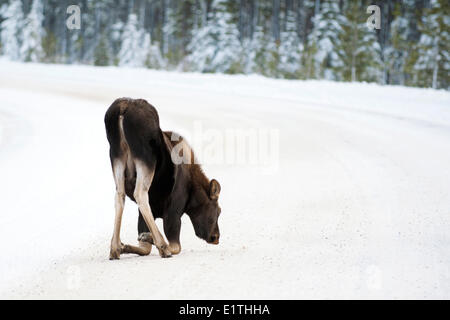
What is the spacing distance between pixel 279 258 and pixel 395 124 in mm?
10346

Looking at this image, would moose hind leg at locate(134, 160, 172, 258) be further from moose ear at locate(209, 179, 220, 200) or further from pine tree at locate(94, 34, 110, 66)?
pine tree at locate(94, 34, 110, 66)

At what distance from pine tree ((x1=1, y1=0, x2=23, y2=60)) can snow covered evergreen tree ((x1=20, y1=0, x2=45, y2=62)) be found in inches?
182

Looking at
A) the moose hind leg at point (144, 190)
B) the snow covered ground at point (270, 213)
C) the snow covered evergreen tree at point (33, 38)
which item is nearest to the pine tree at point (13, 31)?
the snow covered evergreen tree at point (33, 38)

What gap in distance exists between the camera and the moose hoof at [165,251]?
16.0ft

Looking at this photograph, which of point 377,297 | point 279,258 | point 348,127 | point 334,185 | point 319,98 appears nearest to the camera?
point 377,297

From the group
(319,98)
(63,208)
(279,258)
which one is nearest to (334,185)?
(279,258)

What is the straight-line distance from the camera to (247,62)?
1750 inches

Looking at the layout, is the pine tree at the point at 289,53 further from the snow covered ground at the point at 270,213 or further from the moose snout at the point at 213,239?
the moose snout at the point at 213,239

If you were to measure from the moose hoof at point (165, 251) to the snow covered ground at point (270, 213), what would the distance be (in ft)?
0.18

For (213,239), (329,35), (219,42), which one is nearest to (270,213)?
(213,239)
